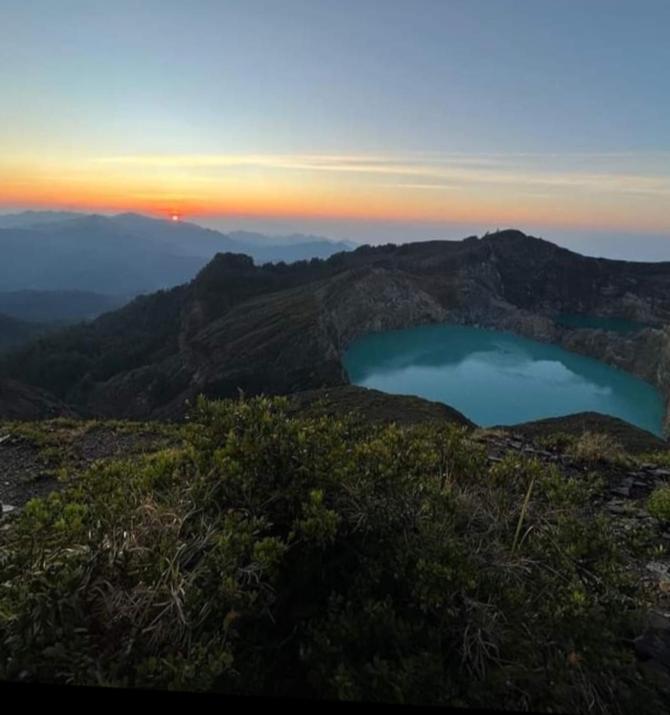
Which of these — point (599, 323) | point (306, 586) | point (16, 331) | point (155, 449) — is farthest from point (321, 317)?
point (16, 331)

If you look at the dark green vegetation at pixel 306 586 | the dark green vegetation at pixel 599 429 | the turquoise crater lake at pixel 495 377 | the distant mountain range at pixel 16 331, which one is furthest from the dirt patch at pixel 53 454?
the distant mountain range at pixel 16 331

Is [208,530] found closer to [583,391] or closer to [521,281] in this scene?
[583,391]

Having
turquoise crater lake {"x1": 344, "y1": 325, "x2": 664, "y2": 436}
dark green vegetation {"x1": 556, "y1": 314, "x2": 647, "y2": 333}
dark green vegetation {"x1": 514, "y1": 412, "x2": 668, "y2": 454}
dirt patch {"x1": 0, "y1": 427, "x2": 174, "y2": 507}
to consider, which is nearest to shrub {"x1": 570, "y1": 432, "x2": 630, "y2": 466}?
dirt patch {"x1": 0, "y1": 427, "x2": 174, "y2": 507}

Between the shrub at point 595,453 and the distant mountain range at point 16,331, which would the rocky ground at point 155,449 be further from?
the distant mountain range at point 16,331

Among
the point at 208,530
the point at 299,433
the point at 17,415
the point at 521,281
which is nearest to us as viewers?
the point at 208,530

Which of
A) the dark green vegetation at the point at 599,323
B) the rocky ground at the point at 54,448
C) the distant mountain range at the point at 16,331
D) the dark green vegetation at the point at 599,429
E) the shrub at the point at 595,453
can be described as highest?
the shrub at the point at 595,453

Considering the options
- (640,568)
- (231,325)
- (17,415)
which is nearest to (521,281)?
(231,325)

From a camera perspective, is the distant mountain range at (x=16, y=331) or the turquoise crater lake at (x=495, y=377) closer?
the turquoise crater lake at (x=495, y=377)
